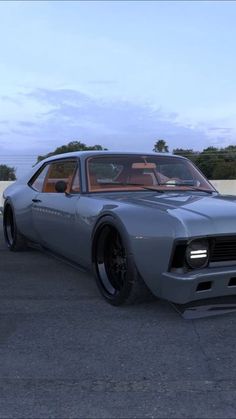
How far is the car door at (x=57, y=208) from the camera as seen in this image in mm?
5379

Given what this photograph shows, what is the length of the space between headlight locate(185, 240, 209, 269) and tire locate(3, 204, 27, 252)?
12.8 feet

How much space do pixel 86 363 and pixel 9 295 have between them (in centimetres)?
189

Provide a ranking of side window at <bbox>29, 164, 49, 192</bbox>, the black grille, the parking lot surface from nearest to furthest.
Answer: the parking lot surface < the black grille < side window at <bbox>29, 164, 49, 192</bbox>

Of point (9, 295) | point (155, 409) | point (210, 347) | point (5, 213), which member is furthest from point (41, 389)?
point (5, 213)

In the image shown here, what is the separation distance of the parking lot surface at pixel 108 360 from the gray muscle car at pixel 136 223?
29cm

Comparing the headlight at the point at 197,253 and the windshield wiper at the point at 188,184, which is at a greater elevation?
the windshield wiper at the point at 188,184

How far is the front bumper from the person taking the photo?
383cm

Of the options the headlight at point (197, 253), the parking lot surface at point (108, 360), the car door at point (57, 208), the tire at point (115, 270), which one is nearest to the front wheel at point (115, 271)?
the tire at point (115, 270)

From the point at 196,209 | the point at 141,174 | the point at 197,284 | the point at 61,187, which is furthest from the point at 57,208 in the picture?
the point at 197,284

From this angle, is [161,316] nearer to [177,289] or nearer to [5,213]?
[177,289]

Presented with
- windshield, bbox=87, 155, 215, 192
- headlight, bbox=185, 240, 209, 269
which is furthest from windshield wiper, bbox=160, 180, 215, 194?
headlight, bbox=185, 240, 209, 269

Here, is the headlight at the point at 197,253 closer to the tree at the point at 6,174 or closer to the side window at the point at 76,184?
the side window at the point at 76,184

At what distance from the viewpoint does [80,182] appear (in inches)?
214

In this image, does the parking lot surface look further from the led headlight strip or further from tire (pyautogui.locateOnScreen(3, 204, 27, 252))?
tire (pyautogui.locateOnScreen(3, 204, 27, 252))
